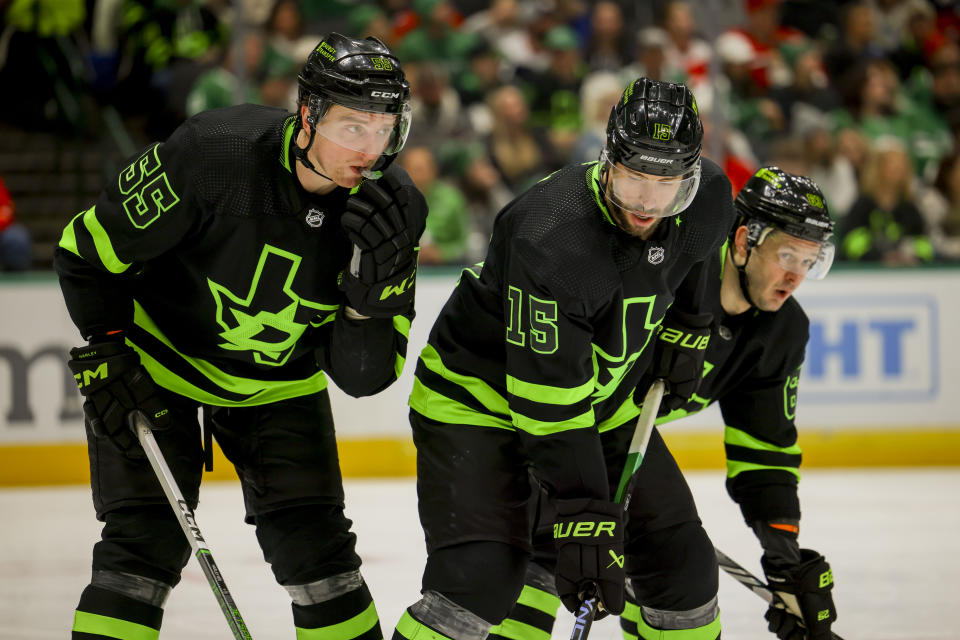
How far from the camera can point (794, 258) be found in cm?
259

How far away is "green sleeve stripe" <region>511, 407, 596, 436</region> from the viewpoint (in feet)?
6.80

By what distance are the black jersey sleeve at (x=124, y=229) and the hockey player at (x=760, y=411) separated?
945 mm

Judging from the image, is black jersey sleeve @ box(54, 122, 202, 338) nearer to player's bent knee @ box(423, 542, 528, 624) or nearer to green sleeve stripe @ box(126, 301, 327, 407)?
green sleeve stripe @ box(126, 301, 327, 407)

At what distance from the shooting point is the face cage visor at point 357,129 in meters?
2.16

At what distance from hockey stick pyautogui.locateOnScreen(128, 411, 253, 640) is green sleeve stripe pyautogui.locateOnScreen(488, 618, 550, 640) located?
525mm

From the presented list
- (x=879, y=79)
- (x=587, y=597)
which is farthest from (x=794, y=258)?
(x=879, y=79)

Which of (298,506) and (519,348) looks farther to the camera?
(298,506)

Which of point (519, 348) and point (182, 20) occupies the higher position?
point (182, 20)

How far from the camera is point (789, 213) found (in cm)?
260

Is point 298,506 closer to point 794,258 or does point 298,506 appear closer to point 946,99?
point 794,258

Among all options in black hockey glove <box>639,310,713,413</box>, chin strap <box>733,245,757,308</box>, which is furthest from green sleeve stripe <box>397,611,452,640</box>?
chin strap <box>733,245,757,308</box>

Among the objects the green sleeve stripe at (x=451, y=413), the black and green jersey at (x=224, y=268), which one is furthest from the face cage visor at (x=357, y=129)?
the green sleeve stripe at (x=451, y=413)

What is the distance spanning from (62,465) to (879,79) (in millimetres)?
4326

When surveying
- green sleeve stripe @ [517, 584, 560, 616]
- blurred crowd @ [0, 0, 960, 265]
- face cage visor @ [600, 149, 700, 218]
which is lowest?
green sleeve stripe @ [517, 584, 560, 616]
